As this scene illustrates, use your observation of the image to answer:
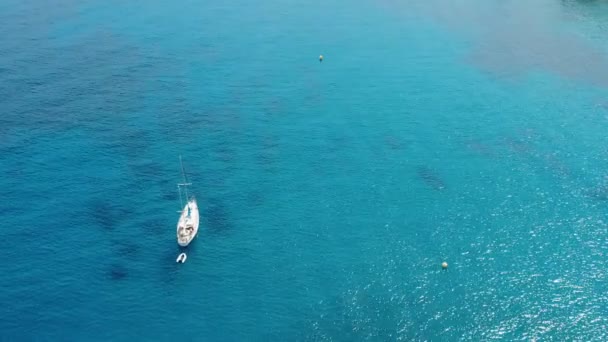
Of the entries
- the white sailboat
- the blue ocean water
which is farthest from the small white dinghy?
the white sailboat

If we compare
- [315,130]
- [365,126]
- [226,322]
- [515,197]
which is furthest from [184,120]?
[515,197]

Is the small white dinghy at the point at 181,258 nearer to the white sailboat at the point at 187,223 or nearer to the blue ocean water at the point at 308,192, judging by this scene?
the blue ocean water at the point at 308,192

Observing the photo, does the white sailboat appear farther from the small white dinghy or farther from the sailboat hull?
the small white dinghy

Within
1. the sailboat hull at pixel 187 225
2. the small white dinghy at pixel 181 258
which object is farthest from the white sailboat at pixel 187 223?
the small white dinghy at pixel 181 258

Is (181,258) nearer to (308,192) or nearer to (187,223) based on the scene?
(187,223)

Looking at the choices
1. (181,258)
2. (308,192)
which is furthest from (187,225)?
(308,192)

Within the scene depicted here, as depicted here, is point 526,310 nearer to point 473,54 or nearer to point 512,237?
point 512,237
